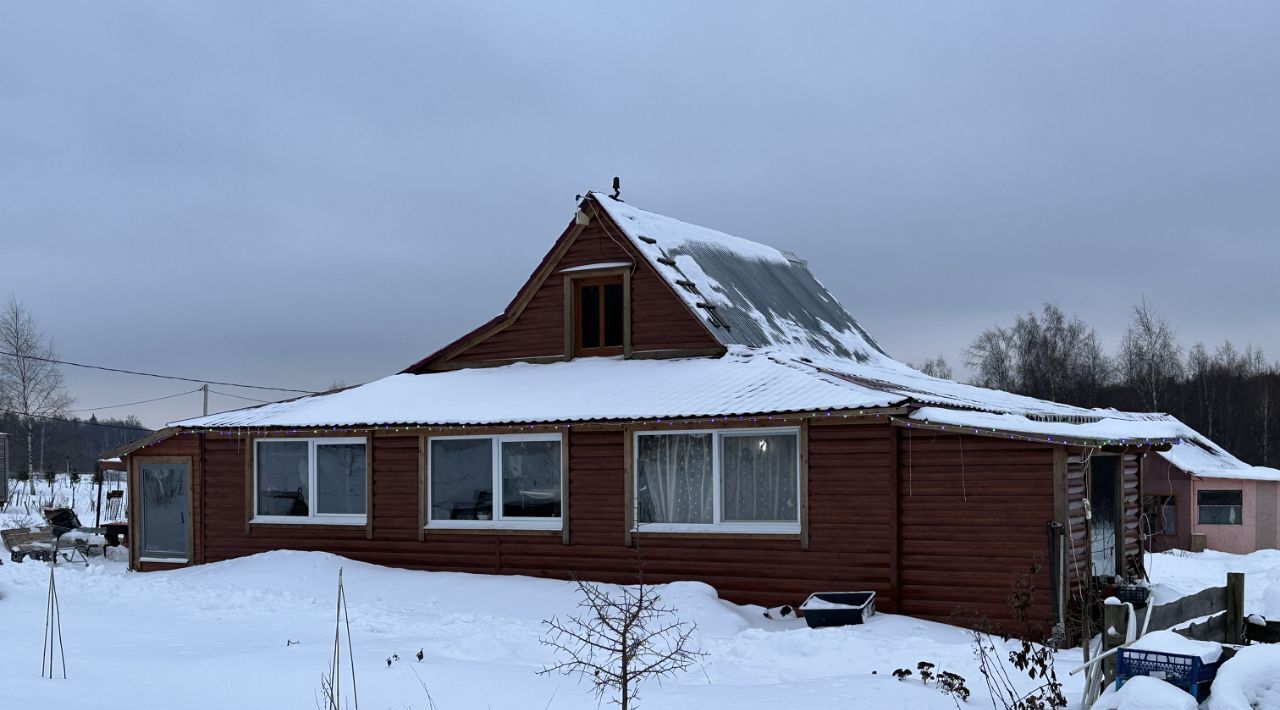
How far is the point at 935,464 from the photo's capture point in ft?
46.4

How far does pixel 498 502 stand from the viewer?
56.5ft

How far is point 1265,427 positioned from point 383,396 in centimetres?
4534

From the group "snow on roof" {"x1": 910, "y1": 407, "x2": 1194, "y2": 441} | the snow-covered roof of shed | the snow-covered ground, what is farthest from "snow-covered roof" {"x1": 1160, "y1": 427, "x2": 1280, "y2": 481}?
the snow-covered ground

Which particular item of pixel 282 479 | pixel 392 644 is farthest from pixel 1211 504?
pixel 392 644

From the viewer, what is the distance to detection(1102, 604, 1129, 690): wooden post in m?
7.49

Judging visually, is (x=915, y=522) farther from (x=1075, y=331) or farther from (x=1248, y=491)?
(x=1075, y=331)

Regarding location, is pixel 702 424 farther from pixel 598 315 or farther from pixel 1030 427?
pixel 598 315

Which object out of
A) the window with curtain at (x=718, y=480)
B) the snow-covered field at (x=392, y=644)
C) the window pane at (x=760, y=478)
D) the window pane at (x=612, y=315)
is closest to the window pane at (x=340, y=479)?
the snow-covered field at (x=392, y=644)

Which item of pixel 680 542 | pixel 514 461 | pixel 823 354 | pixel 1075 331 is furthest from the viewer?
pixel 1075 331

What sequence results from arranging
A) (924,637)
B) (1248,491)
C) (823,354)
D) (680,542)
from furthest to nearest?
(1248,491) < (823,354) < (680,542) < (924,637)

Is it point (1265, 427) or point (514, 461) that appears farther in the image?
point (1265, 427)

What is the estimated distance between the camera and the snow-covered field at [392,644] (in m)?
9.26

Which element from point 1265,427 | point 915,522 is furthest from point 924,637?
point 1265,427

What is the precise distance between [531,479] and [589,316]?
338cm
